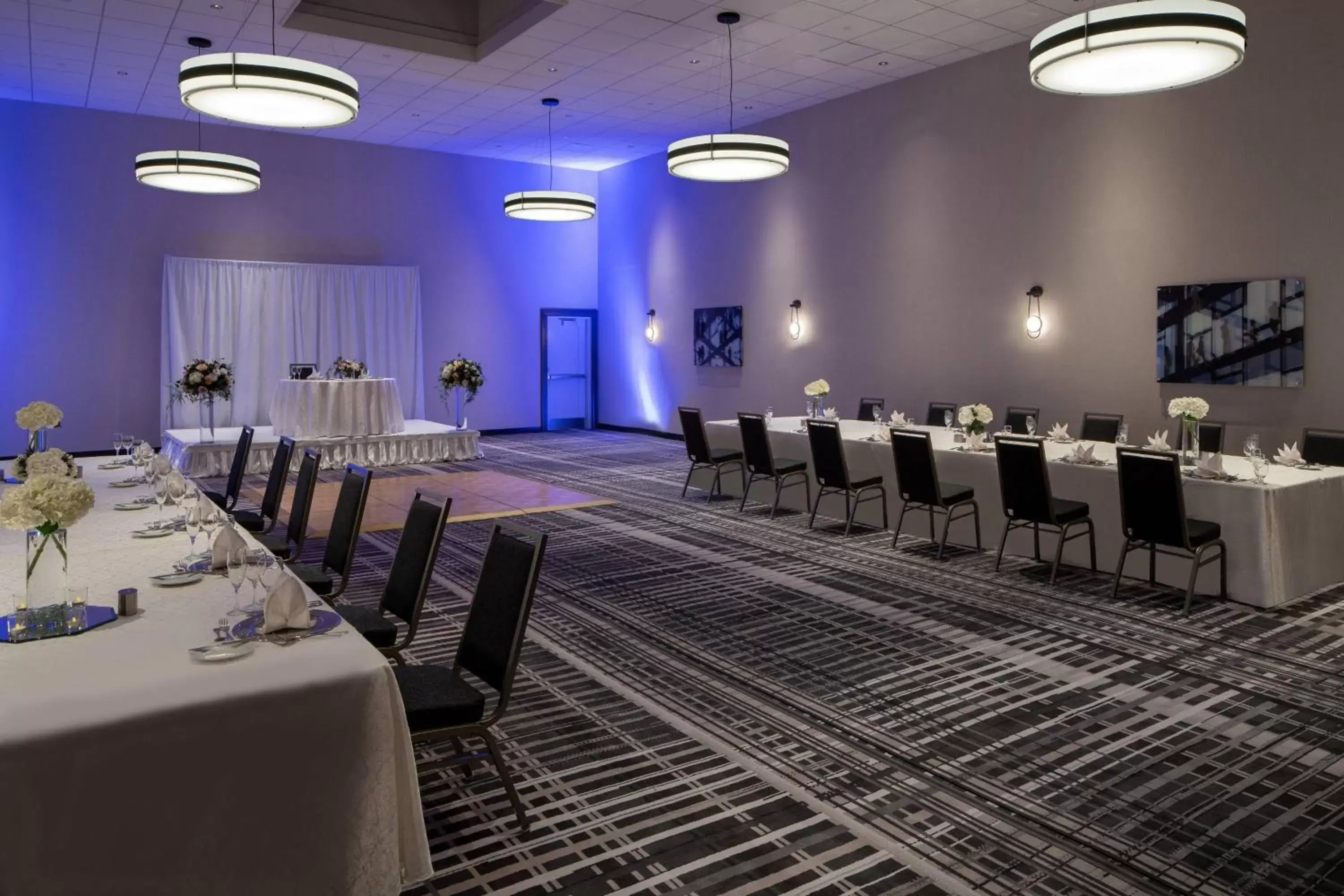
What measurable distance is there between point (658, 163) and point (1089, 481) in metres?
10.7

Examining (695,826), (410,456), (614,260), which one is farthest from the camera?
(614,260)

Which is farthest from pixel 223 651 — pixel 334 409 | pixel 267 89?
pixel 334 409

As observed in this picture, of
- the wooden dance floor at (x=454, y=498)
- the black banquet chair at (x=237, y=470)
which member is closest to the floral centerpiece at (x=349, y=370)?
the wooden dance floor at (x=454, y=498)

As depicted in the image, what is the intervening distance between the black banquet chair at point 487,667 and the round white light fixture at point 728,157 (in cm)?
612

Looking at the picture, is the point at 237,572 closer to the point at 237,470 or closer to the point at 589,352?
the point at 237,470

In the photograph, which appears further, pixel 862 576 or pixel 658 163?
pixel 658 163

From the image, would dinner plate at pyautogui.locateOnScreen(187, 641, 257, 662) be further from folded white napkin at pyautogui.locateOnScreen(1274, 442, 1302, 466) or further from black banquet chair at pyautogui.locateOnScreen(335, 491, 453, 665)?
folded white napkin at pyautogui.locateOnScreen(1274, 442, 1302, 466)

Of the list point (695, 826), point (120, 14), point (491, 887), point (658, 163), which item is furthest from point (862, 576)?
point (658, 163)

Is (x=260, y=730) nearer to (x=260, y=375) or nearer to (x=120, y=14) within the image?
(x=120, y=14)

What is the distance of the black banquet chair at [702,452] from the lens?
9.35 meters

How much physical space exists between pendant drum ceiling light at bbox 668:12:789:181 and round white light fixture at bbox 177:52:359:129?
3.29m

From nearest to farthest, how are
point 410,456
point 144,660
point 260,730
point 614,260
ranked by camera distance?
point 260,730 < point 144,660 < point 410,456 < point 614,260

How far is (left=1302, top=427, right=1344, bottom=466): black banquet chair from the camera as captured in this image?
21.6ft

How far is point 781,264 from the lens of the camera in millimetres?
13094
